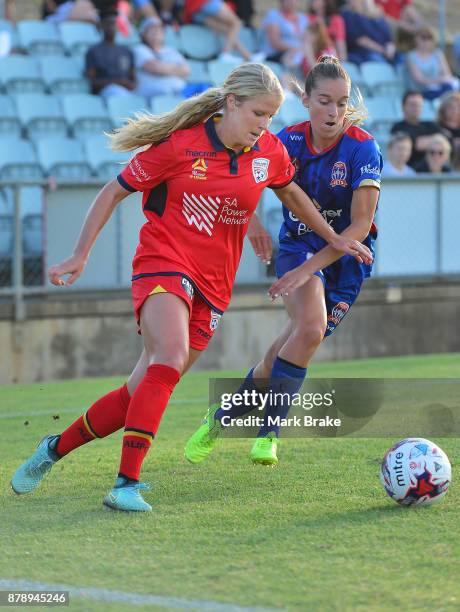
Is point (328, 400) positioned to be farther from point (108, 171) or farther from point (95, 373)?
point (108, 171)

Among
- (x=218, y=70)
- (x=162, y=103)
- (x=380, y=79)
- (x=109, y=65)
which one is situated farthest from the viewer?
(x=380, y=79)

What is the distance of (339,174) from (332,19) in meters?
10.8

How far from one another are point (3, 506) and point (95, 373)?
21.8 ft

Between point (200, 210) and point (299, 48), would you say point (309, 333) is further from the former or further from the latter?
point (299, 48)

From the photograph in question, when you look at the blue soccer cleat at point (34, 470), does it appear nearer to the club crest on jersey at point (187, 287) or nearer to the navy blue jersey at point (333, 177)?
the club crest on jersey at point (187, 287)

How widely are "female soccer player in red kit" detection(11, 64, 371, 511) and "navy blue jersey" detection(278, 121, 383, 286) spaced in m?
0.58

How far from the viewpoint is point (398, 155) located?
12.9 metres

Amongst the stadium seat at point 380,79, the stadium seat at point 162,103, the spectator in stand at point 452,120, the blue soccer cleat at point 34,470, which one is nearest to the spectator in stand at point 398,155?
the spectator in stand at point 452,120

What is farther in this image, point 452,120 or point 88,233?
point 452,120

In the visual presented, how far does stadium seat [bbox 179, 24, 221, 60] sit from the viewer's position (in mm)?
15852

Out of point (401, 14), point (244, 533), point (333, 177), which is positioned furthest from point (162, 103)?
point (244, 533)

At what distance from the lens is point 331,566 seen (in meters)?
4.07

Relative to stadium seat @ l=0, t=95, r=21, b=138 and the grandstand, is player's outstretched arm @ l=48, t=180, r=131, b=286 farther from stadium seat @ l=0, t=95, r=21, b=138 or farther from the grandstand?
stadium seat @ l=0, t=95, r=21, b=138

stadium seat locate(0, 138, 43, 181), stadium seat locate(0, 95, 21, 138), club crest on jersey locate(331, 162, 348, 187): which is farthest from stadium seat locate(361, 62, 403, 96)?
club crest on jersey locate(331, 162, 348, 187)
